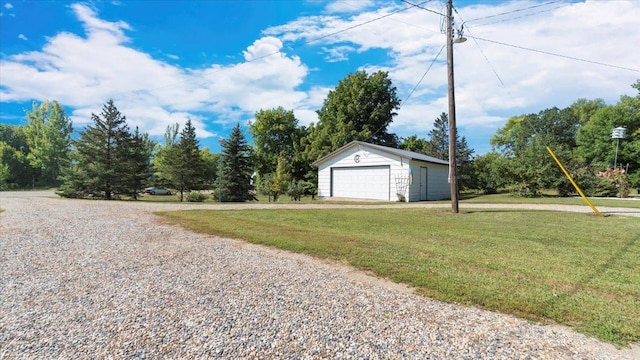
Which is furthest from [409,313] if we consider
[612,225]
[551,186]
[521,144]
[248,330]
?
[521,144]

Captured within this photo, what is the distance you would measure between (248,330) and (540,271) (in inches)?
159

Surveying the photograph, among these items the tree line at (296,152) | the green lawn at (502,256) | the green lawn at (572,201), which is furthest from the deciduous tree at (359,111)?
the green lawn at (502,256)

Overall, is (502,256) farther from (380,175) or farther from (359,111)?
(359,111)

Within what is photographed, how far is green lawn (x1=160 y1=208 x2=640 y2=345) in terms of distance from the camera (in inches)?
129

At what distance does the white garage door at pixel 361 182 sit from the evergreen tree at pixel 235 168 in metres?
8.52

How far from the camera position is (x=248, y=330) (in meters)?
2.74

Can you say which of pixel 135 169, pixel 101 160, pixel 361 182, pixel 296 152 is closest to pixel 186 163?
pixel 135 169

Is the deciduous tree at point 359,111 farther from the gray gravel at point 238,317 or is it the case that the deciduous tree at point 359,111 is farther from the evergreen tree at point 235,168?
the gray gravel at point 238,317

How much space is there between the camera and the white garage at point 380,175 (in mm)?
18406

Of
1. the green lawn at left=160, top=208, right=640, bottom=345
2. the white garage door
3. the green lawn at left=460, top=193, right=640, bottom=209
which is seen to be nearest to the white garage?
the white garage door

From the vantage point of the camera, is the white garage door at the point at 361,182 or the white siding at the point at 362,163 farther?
the white garage door at the point at 361,182

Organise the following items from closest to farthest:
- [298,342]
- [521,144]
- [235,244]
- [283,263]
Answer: [298,342], [283,263], [235,244], [521,144]

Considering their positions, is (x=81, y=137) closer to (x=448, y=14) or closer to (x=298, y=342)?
(x=448, y=14)

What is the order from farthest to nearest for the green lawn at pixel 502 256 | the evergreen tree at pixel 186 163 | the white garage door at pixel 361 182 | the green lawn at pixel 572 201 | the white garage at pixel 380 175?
1. the evergreen tree at pixel 186 163
2. the white garage door at pixel 361 182
3. the white garage at pixel 380 175
4. the green lawn at pixel 572 201
5. the green lawn at pixel 502 256
